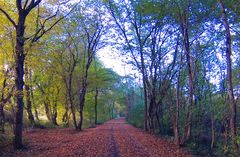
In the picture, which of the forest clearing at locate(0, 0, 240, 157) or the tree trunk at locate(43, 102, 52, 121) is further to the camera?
the tree trunk at locate(43, 102, 52, 121)

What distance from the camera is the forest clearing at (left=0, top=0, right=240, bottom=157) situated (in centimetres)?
1231

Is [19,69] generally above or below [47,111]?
above

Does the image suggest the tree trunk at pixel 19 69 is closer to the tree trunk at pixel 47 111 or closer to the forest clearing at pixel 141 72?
the forest clearing at pixel 141 72

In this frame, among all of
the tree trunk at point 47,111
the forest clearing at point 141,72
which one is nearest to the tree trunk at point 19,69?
the forest clearing at point 141,72

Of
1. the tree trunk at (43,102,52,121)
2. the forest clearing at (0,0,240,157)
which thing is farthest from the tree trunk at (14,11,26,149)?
the tree trunk at (43,102,52,121)

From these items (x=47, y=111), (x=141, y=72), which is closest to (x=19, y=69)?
(x=141, y=72)

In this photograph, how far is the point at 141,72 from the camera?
2453 cm

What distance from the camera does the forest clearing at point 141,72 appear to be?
1231cm

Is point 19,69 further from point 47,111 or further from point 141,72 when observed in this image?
point 47,111

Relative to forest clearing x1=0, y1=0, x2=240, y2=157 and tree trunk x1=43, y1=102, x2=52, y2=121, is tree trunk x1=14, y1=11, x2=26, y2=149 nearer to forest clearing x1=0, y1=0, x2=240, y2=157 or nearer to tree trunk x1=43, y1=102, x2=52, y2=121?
forest clearing x1=0, y1=0, x2=240, y2=157

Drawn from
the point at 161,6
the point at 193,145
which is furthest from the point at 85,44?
the point at 193,145

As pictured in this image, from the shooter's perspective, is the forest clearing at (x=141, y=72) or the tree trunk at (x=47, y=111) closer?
the forest clearing at (x=141, y=72)

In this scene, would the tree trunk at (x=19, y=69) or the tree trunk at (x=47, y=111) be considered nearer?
the tree trunk at (x=19, y=69)

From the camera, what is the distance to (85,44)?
2795 cm
